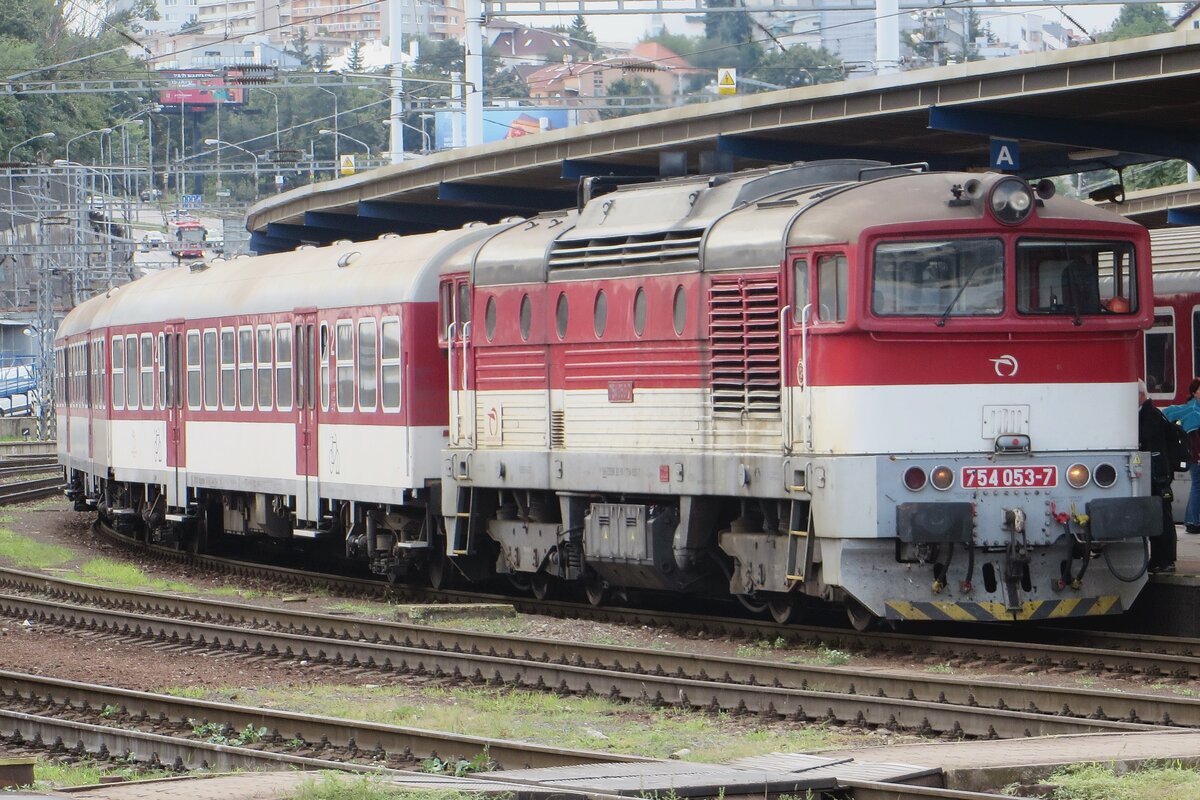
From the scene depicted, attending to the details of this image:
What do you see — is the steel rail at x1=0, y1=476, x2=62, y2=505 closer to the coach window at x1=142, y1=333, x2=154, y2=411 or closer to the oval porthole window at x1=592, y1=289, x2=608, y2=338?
the coach window at x1=142, y1=333, x2=154, y2=411

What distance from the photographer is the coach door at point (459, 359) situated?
19516 millimetres

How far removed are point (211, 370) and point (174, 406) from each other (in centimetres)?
143

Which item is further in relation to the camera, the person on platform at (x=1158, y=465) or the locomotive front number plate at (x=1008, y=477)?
the person on platform at (x=1158, y=465)

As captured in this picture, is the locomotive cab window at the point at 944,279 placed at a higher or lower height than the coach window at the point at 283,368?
higher

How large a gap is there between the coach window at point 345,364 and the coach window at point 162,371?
20.1ft

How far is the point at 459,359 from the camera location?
64.6 feet

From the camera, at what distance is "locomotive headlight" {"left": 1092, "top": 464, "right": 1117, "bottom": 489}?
14.8 metres

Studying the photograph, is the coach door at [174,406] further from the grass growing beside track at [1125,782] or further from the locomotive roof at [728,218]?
the grass growing beside track at [1125,782]

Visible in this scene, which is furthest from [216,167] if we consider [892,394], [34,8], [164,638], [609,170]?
[34,8]

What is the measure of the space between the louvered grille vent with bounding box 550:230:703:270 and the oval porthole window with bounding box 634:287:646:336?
0.27 meters

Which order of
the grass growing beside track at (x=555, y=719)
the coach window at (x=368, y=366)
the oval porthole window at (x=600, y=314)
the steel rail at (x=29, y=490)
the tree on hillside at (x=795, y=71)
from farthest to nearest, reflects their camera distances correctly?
the tree on hillside at (x=795, y=71) → the steel rail at (x=29, y=490) → the coach window at (x=368, y=366) → the oval porthole window at (x=600, y=314) → the grass growing beside track at (x=555, y=719)

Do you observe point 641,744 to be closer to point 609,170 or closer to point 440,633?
point 440,633

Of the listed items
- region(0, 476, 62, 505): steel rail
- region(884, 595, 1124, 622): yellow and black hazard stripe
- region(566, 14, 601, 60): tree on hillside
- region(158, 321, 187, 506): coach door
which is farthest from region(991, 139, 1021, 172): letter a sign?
region(566, 14, 601, 60): tree on hillside

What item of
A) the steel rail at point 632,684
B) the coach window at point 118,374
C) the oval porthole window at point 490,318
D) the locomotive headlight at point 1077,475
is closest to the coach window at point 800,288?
the locomotive headlight at point 1077,475
